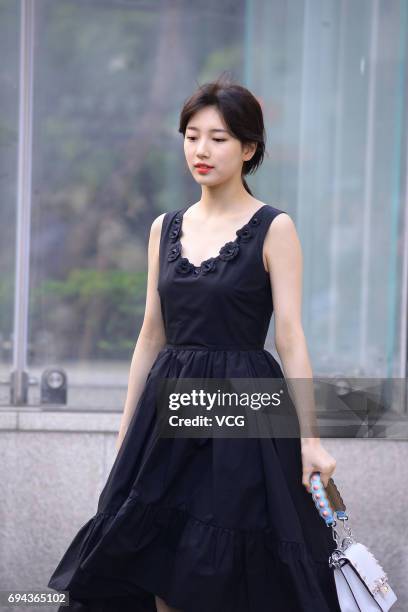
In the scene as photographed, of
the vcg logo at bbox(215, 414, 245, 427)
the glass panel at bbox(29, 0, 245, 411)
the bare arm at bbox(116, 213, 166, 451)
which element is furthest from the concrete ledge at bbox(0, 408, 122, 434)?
the vcg logo at bbox(215, 414, 245, 427)

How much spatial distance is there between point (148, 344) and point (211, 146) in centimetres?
71

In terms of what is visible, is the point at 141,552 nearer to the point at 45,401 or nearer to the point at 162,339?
the point at 162,339

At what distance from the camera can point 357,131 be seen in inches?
234

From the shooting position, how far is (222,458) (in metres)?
3.37

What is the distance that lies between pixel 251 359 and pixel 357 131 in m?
2.75

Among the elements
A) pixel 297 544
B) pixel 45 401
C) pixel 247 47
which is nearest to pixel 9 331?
pixel 45 401

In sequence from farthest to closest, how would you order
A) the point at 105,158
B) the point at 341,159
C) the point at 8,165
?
the point at 105,158, the point at 341,159, the point at 8,165

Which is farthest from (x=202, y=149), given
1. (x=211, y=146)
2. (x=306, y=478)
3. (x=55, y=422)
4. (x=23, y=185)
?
(x=23, y=185)

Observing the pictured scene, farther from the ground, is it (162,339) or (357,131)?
(357,131)

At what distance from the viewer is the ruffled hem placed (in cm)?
329

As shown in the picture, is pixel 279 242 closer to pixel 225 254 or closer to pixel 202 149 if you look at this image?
pixel 225 254

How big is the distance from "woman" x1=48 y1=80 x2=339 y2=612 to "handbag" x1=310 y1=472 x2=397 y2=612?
0.06m

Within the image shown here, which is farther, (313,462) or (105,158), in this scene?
(105,158)

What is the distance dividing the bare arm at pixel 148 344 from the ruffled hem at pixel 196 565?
14.5 inches
